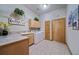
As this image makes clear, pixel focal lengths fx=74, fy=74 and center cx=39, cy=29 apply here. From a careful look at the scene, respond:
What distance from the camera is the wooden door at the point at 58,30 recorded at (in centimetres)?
191

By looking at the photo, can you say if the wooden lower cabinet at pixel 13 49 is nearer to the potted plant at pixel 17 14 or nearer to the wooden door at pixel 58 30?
the potted plant at pixel 17 14

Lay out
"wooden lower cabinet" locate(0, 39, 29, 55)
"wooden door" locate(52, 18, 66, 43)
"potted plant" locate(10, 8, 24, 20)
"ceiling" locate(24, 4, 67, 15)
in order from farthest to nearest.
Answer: "wooden door" locate(52, 18, 66, 43)
"potted plant" locate(10, 8, 24, 20)
"ceiling" locate(24, 4, 67, 15)
"wooden lower cabinet" locate(0, 39, 29, 55)

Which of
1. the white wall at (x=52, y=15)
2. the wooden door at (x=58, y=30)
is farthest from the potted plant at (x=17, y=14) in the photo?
the wooden door at (x=58, y=30)

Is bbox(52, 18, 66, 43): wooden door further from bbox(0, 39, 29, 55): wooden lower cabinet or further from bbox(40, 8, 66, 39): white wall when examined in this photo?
bbox(0, 39, 29, 55): wooden lower cabinet

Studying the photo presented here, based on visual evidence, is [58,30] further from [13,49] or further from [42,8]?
[13,49]

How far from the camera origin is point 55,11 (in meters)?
1.93

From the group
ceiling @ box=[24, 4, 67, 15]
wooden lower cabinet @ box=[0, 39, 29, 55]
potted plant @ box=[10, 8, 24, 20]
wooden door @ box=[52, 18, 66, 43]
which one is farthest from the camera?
wooden door @ box=[52, 18, 66, 43]

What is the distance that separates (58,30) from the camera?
195 cm

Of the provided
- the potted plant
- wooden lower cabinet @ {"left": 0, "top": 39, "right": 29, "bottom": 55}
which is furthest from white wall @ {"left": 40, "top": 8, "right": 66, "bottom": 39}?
wooden lower cabinet @ {"left": 0, "top": 39, "right": 29, "bottom": 55}

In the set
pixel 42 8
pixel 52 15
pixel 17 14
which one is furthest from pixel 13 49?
pixel 52 15

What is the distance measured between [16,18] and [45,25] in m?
0.78

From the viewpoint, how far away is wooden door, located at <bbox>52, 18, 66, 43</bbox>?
191 centimetres
